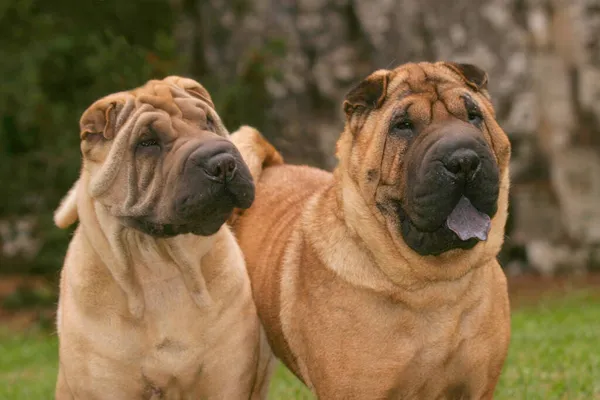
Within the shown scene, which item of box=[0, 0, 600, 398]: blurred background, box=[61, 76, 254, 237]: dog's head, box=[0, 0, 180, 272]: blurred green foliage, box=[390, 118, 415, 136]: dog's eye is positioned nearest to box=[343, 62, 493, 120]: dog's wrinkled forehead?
box=[390, 118, 415, 136]: dog's eye

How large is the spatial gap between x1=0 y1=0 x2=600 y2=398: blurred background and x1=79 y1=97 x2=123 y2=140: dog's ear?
237 inches

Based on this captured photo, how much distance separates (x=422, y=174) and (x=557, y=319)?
21.5 ft

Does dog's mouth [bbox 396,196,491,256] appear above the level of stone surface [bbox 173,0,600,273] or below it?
above

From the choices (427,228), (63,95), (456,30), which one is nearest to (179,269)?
(427,228)

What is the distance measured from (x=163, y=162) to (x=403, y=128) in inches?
42.6

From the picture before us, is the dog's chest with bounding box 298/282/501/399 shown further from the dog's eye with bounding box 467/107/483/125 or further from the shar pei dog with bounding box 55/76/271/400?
the dog's eye with bounding box 467/107/483/125

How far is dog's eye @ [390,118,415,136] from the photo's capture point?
4465 mm

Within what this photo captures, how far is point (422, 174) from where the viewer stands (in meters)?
4.20

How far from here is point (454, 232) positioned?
429 cm

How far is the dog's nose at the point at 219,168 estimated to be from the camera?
4.40 metres

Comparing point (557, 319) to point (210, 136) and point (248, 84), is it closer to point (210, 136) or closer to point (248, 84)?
point (248, 84)

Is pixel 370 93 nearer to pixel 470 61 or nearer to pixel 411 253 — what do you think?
pixel 411 253

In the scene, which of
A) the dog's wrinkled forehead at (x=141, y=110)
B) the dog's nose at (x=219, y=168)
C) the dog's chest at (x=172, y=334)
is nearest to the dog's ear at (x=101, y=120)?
the dog's wrinkled forehead at (x=141, y=110)

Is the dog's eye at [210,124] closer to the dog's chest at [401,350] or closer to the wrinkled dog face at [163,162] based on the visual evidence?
the wrinkled dog face at [163,162]
